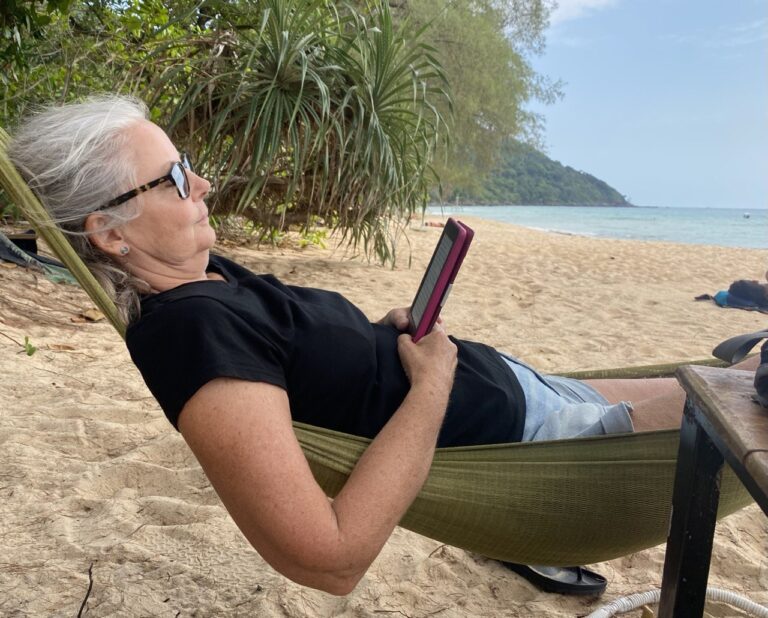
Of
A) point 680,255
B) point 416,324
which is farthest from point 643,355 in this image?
point 680,255

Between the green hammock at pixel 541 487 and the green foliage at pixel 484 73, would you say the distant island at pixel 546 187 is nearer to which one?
the green foliage at pixel 484 73

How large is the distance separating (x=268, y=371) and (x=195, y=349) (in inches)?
4.1

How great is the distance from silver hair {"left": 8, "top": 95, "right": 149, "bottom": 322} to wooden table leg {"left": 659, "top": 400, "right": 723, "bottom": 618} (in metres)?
0.89

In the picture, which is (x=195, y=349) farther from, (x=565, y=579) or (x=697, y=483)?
(x=565, y=579)

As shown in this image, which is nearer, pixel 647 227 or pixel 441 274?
pixel 441 274

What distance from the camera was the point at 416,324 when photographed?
52.7 inches

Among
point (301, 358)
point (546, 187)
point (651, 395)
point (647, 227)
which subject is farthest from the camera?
point (546, 187)

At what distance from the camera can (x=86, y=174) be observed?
122 centimetres

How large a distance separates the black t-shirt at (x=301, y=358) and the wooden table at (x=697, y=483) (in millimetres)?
376

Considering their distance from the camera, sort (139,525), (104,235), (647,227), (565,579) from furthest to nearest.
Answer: (647,227) → (139,525) → (565,579) → (104,235)

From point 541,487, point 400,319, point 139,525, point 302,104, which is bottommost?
point 139,525

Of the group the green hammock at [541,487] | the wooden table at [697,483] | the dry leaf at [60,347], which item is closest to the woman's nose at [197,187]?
the green hammock at [541,487]

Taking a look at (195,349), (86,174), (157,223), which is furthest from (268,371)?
(86,174)

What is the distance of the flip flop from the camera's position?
5.62 ft
